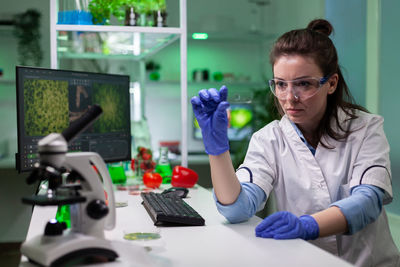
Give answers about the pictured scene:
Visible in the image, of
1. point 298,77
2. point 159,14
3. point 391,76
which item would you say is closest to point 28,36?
point 159,14

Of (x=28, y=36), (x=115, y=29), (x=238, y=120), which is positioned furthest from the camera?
(x=238, y=120)

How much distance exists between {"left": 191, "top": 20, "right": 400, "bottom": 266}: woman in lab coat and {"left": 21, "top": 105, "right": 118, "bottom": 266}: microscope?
1.30 feet

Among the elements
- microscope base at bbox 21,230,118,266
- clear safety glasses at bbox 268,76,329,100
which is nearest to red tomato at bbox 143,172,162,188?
clear safety glasses at bbox 268,76,329,100

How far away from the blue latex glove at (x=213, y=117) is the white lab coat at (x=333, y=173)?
0.68ft

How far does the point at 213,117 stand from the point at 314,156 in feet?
1.43

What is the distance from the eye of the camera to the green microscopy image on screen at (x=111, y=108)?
192 cm

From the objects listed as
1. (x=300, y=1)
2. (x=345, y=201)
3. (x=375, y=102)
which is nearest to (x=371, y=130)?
(x=345, y=201)

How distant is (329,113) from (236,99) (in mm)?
636

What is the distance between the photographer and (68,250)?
891 mm

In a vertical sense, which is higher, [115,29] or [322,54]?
[115,29]

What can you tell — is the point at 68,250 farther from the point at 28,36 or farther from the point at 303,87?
the point at 28,36

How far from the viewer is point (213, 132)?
49.9 inches

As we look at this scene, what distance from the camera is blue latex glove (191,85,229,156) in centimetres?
126

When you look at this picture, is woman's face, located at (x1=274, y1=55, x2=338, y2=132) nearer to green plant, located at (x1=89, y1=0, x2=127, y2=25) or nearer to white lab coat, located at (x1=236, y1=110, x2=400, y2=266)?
white lab coat, located at (x1=236, y1=110, x2=400, y2=266)
